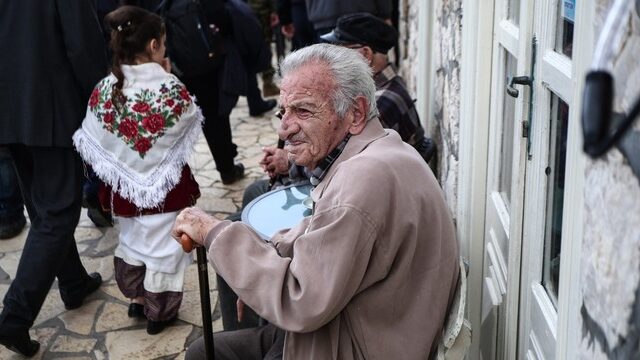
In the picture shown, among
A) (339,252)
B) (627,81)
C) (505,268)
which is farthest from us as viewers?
(505,268)

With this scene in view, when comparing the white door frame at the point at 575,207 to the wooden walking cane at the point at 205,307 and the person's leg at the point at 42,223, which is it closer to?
the wooden walking cane at the point at 205,307

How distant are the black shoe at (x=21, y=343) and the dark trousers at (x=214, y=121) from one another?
2.42 meters

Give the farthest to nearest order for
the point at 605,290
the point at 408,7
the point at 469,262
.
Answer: the point at 408,7, the point at 469,262, the point at 605,290

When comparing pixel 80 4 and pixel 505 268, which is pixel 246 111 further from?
pixel 505 268

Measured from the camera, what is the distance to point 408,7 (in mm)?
6449

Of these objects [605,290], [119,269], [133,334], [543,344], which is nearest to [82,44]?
[119,269]

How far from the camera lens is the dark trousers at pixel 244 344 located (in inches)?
102

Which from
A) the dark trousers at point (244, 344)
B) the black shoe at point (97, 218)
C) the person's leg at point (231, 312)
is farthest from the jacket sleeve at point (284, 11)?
the dark trousers at point (244, 344)

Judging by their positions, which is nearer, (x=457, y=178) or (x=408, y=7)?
(x=457, y=178)

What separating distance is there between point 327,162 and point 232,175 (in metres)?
4.09

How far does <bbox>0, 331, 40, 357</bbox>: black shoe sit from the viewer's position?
3618mm

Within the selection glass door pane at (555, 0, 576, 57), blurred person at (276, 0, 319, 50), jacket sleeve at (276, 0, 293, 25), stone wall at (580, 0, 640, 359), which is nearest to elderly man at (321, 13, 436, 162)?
glass door pane at (555, 0, 576, 57)

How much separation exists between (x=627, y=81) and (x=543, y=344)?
1.11 meters

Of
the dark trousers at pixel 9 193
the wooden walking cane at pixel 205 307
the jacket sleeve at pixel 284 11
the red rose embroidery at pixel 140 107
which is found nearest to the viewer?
the wooden walking cane at pixel 205 307
